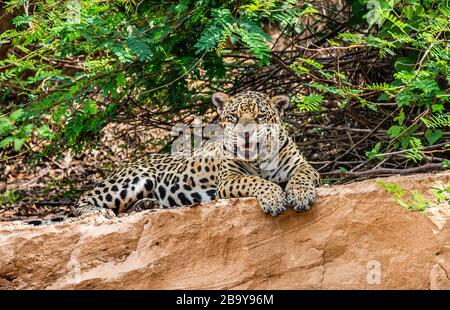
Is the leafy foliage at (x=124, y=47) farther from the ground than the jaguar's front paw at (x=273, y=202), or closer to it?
farther from the ground

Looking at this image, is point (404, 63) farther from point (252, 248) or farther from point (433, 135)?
point (252, 248)

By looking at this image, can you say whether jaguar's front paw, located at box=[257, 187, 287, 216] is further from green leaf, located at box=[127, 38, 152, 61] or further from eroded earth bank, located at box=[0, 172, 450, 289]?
green leaf, located at box=[127, 38, 152, 61]

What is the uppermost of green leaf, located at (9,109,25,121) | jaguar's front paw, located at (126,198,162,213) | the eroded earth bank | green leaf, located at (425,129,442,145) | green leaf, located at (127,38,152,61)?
green leaf, located at (127,38,152,61)

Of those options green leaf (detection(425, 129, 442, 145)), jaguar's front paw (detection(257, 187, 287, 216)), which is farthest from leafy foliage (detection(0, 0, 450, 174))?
jaguar's front paw (detection(257, 187, 287, 216))

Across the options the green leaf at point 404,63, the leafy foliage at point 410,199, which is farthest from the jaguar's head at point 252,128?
the leafy foliage at point 410,199

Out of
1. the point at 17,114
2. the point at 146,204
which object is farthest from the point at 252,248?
the point at 17,114

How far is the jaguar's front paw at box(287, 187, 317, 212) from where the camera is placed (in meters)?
7.66

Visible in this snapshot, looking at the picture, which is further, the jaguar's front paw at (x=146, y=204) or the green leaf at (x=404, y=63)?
the jaguar's front paw at (x=146, y=204)

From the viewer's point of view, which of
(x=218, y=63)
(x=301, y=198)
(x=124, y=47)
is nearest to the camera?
(x=301, y=198)

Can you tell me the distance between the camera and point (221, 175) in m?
9.48

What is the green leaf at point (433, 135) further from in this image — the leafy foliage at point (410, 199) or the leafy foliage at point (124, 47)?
the leafy foliage at point (124, 47)

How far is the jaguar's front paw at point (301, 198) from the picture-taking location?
25.1 ft

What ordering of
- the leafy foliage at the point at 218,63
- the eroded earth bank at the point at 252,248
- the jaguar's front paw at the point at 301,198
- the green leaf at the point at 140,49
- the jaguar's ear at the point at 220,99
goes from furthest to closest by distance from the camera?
the jaguar's ear at the point at 220,99 → the green leaf at the point at 140,49 → the leafy foliage at the point at 218,63 → the jaguar's front paw at the point at 301,198 → the eroded earth bank at the point at 252,248

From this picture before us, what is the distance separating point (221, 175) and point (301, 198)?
1.94 metres
